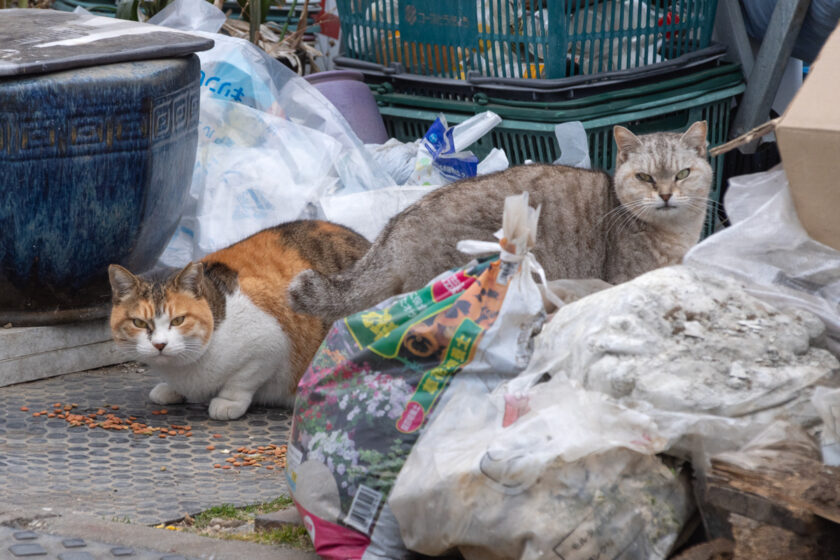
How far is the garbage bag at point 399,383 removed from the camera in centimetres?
209

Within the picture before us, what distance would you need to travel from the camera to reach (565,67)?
4.36 m

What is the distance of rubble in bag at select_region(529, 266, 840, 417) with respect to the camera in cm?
195

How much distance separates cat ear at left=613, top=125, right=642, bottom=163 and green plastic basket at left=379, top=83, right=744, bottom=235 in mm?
793

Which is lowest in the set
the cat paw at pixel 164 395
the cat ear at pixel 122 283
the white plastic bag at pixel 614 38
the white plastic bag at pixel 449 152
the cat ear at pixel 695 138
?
the cat paw at pixel 164 395

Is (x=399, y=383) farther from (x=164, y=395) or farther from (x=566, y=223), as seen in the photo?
(x=164, y=395)

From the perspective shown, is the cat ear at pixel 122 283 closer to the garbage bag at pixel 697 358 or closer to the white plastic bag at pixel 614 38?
the garbage bag at pixel 697 358

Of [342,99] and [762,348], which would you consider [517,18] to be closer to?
[342,99]

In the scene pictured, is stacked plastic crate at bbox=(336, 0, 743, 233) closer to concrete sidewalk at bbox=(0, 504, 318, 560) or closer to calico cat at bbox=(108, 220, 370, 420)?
calico cat at bbox=(108, 220, 370, 420)

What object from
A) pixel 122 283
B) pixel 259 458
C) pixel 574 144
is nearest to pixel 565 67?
pixel 574 144

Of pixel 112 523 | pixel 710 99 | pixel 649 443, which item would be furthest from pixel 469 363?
pixel 710 99

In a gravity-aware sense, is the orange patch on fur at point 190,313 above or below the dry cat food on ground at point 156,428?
above

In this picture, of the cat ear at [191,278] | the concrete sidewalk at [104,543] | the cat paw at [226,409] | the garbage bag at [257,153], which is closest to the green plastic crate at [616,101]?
the garbage bag at [257,153]

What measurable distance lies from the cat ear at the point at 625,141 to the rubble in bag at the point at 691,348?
1.38m

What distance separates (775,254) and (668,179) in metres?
1.24
